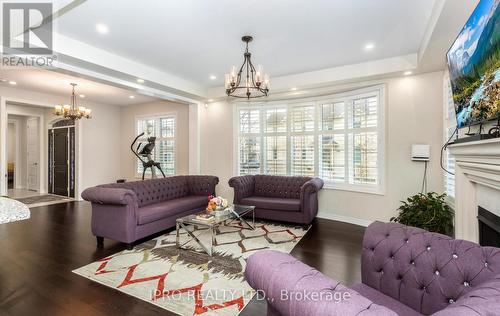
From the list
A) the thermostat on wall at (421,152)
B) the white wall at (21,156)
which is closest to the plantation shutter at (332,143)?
the thermostat on wall at (421,152)

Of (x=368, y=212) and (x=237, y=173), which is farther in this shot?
(x=237, y=173)

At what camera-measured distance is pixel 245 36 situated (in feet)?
10.4

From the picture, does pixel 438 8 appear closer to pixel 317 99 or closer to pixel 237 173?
pixel 317 99

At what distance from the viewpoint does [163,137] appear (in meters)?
7.00

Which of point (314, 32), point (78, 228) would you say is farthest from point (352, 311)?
point (78, 228)

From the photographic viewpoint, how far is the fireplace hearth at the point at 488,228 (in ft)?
6.44

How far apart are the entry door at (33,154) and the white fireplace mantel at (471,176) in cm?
1024

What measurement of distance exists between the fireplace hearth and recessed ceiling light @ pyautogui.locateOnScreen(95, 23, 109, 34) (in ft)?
14.5

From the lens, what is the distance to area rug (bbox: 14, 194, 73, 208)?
619 centimetres

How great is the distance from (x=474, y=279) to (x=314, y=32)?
2.94 metres

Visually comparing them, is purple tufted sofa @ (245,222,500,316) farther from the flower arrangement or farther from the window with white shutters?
the window with white shutters

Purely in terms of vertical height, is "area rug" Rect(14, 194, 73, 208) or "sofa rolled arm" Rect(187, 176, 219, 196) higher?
"sofa rolled arm" Rect(187, 176, 219, 196)

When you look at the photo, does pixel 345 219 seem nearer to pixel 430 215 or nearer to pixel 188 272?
pixel 430 215

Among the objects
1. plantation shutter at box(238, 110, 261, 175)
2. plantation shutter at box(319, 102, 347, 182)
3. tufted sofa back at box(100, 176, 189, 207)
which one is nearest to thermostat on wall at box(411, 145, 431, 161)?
plantation shutter at box(319, 102, 347, 182)
